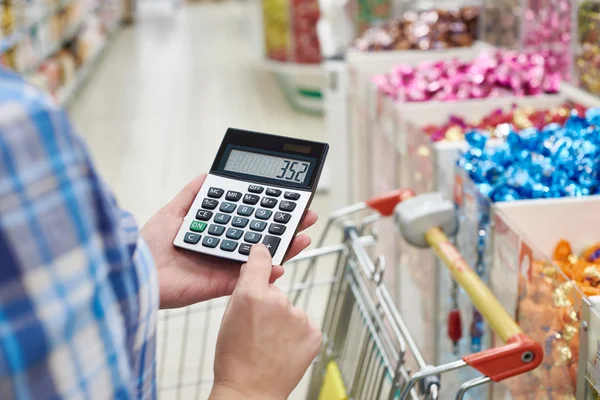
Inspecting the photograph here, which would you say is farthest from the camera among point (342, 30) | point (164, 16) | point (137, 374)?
point (164, 16)

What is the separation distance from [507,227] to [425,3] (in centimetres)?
388

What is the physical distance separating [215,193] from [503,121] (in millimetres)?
1512

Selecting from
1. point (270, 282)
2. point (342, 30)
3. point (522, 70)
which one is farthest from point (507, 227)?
point (342, 30)

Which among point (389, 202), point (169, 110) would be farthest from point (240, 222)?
point (169, 110)

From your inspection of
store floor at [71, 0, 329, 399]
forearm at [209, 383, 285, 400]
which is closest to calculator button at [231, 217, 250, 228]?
forearm at [209, 383, 285, 400]

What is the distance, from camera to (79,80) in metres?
8.45

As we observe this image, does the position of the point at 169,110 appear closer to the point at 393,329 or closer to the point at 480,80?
the point at 480,80

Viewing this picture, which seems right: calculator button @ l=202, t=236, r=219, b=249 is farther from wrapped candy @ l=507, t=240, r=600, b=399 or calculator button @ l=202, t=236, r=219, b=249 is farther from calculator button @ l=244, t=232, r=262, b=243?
wrapped candy @ l=507, t=240, r=600, b=399

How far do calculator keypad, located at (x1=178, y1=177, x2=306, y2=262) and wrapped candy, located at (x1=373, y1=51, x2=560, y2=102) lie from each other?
5.87ft

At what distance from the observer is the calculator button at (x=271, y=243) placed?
3.09 feet

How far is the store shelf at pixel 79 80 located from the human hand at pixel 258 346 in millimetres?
6575

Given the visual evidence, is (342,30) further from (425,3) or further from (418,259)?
(418,259)

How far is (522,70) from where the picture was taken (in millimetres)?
2812

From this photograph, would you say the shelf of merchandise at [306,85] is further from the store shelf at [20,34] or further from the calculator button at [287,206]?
the calculator button at [287,206]
